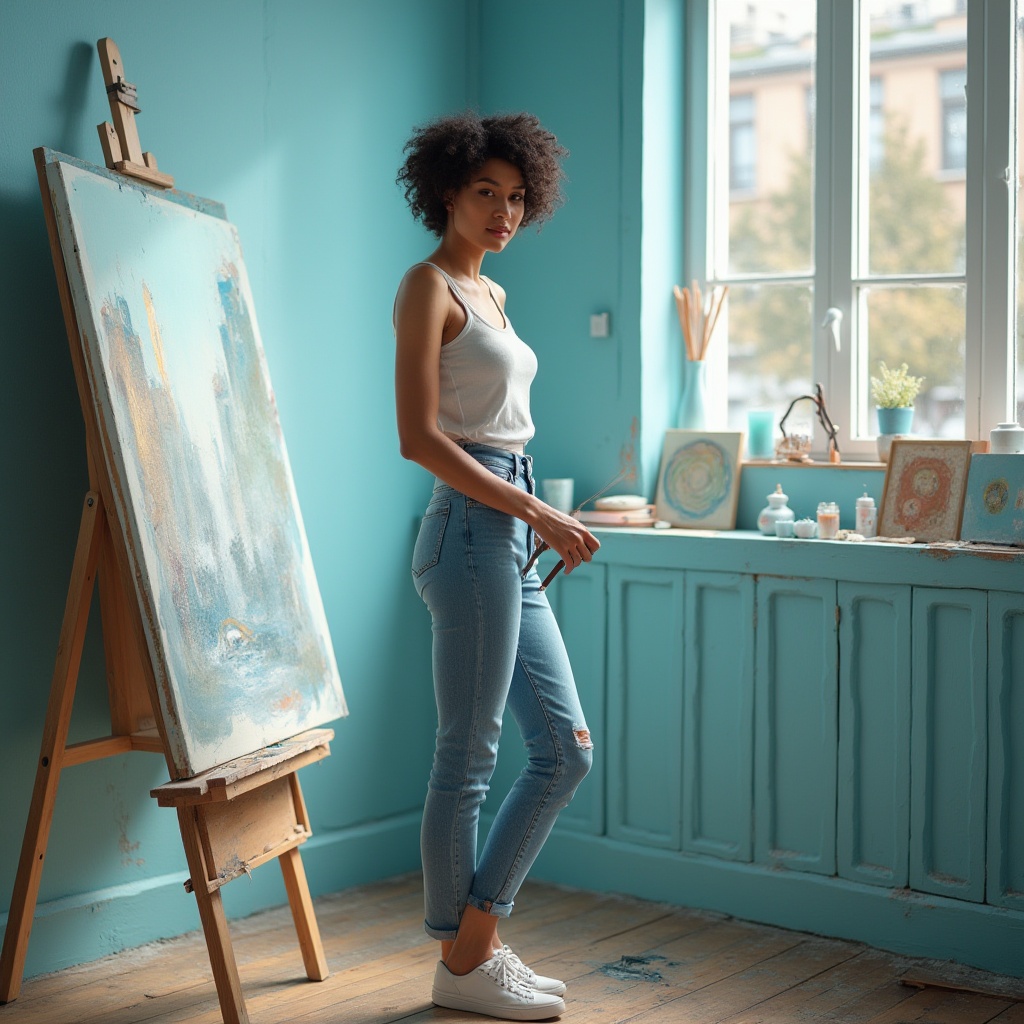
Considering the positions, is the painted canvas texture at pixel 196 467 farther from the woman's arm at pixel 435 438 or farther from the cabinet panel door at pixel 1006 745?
the cabinet panel door at pixel 1006 745

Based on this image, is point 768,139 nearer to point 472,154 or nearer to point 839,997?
point 472,154

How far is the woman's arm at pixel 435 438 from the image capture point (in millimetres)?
2389

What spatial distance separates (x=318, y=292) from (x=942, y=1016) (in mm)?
2237

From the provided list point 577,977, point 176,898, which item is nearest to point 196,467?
point 176,898

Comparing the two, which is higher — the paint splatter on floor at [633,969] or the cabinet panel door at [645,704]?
the cabinet panel door at [645,704]

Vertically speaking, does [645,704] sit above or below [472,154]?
below

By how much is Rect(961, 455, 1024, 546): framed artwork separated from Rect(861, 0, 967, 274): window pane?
1.98 ft

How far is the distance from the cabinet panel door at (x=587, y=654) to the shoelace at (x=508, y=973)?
92 centimetres

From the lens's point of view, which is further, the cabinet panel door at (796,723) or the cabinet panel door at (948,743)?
the cabinet panel door at (796,723)

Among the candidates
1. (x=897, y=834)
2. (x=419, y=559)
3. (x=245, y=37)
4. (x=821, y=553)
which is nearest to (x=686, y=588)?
(x=821, y=553)

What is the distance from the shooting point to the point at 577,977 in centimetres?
285

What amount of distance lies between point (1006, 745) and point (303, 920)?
157cm

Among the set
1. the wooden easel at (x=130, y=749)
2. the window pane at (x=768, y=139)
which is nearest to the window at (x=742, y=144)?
the window pane at (x=768, y=139)

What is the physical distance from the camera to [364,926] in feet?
10.5
